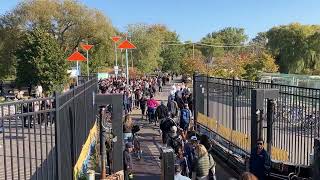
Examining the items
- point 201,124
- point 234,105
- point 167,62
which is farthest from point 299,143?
point 167,62

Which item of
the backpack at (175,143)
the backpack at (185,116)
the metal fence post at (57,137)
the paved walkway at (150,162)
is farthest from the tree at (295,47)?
the metal fence post at (57,137)

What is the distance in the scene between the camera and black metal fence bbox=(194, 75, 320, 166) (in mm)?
9211

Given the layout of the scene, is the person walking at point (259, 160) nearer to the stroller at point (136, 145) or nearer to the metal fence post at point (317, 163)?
the metal fence post at point (317, 163)

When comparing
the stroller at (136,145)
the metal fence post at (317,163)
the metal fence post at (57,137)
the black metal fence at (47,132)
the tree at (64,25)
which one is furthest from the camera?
the tree at (64,25)

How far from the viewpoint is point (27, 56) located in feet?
152

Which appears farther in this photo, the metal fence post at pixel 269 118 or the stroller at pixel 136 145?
the stroller at pixel 136 145

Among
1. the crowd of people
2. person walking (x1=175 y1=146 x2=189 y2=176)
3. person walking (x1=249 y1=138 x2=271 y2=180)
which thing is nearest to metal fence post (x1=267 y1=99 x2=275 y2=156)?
the crowd of people

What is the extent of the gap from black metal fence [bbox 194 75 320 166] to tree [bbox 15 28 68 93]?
30.7 m

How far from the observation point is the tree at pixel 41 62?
45.5 m

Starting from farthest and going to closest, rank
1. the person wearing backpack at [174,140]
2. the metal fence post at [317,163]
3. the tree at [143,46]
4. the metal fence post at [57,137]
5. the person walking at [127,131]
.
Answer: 1. the tree at [143,46]
2. the person walking at [127,131]
3. the person wearing backpack at [174,140]
4. the metal fence post at [317,163]
5. the metal fence post at [57,137]

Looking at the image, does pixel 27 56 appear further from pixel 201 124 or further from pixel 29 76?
pixel 201 124

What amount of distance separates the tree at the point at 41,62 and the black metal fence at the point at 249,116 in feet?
101

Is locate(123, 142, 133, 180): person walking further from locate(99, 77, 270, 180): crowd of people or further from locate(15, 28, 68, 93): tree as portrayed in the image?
locate(15, 28, 68, 93): tree

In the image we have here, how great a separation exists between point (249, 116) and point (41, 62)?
36.8 m
